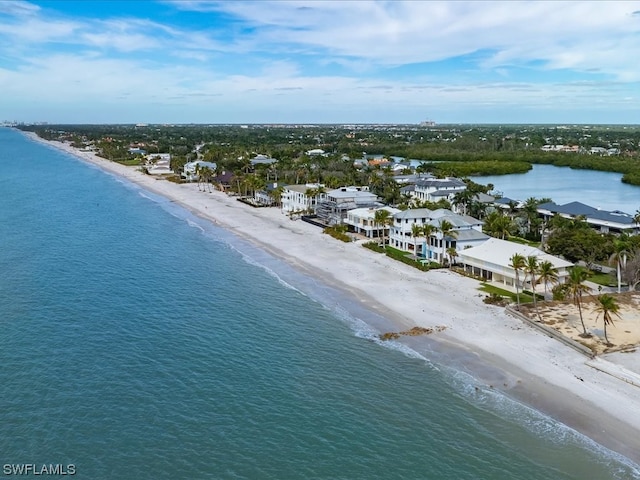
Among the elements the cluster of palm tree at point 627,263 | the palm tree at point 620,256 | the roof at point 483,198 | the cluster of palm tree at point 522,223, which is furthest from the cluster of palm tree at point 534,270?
the roof at point 483,198

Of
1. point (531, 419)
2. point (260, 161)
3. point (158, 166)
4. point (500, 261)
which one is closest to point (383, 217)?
point (500, 261)

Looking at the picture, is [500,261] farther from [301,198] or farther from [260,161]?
[260,161]

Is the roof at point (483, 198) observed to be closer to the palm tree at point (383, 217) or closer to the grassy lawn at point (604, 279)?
the palm tree at point (383, 217)

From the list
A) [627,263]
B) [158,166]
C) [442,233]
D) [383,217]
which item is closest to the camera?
[627,263]

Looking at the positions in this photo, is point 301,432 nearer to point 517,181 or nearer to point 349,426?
point 349,426

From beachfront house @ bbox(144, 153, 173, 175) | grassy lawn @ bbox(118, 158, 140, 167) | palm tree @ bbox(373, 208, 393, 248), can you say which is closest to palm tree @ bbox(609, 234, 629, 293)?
palm tree @ bbox(373, 208, 393, 248)

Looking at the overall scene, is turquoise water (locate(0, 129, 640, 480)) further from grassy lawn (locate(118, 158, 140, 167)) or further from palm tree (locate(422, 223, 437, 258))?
grassy lawn (locate(118, 158, 140, 167))

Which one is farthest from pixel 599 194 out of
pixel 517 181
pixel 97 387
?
pixel 97 387
